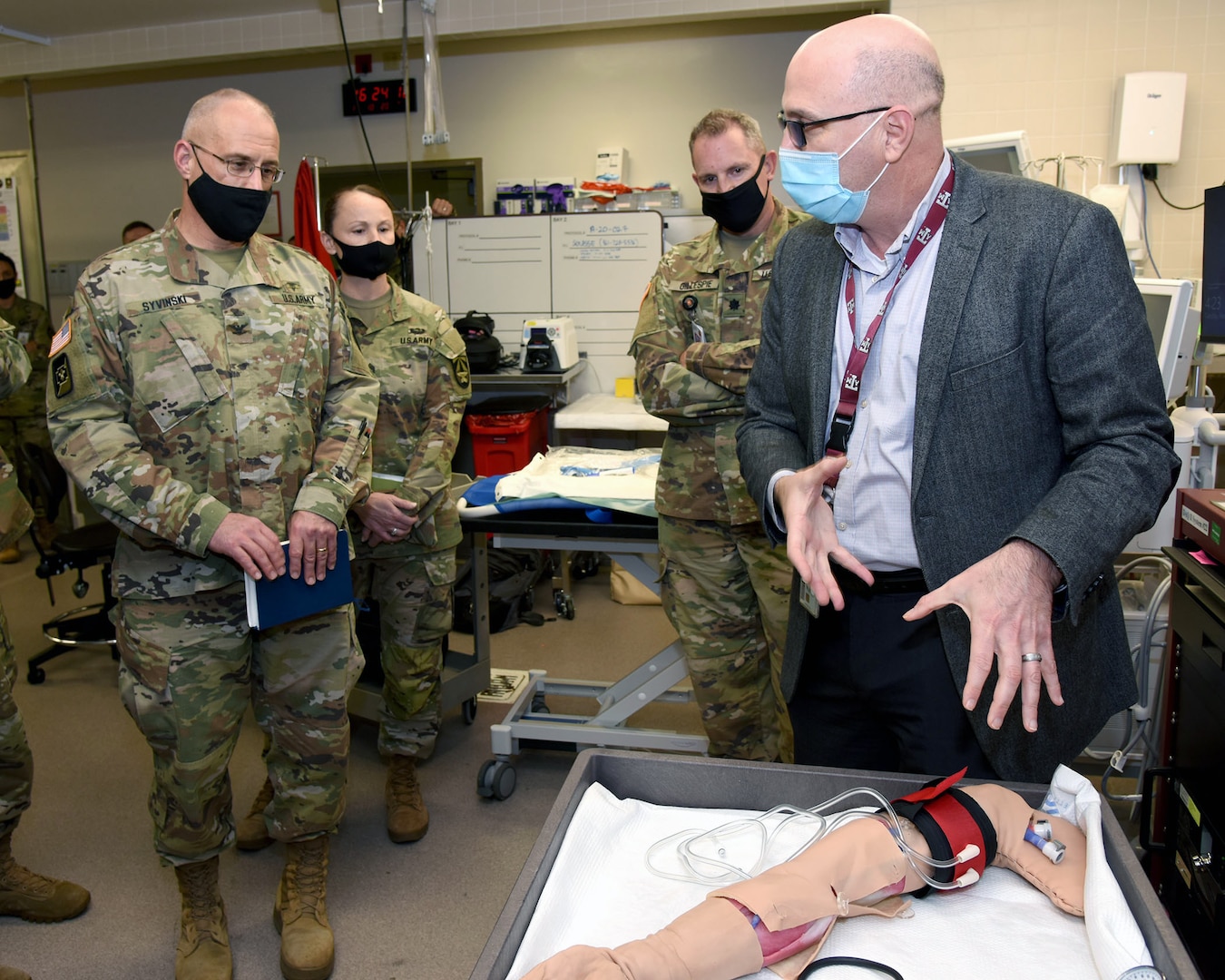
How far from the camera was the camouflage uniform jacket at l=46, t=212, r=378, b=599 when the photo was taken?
1.76 meters

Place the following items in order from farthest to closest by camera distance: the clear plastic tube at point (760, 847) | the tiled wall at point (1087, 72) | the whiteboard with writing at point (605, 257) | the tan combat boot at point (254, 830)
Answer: the whiteboard with writing at point (605, 257) → the tiled wall at point (1087, 72) → the tan combat boot at point (254, 830) → the clear plastic tube at point (760, 847)

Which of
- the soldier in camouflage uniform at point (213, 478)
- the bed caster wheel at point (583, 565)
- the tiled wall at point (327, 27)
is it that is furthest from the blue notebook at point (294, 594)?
the tiled wall at point (327, 27)

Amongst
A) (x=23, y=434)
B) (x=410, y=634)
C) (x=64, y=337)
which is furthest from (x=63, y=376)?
(x=23, y=434)

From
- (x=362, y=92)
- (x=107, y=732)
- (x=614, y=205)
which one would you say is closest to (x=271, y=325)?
(x=107, y=732)

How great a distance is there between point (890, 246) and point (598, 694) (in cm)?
204

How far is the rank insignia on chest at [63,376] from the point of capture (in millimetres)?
1790

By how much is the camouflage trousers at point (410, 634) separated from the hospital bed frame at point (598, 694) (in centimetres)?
20

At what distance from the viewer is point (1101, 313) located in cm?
109

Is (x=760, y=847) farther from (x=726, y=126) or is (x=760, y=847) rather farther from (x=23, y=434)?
(x=23, y=434)

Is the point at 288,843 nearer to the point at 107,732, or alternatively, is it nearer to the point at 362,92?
the point at 107,732

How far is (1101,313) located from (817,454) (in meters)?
0.39

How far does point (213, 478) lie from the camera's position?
6.11 ft

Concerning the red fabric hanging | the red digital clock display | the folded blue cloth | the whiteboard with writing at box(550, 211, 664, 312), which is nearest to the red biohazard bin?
the whiteboard with writing at box(550, 211, 664, 312)

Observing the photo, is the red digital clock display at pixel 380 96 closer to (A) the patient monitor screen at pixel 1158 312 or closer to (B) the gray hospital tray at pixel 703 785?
(A) the patient monitor screen at pixel 1158 312
